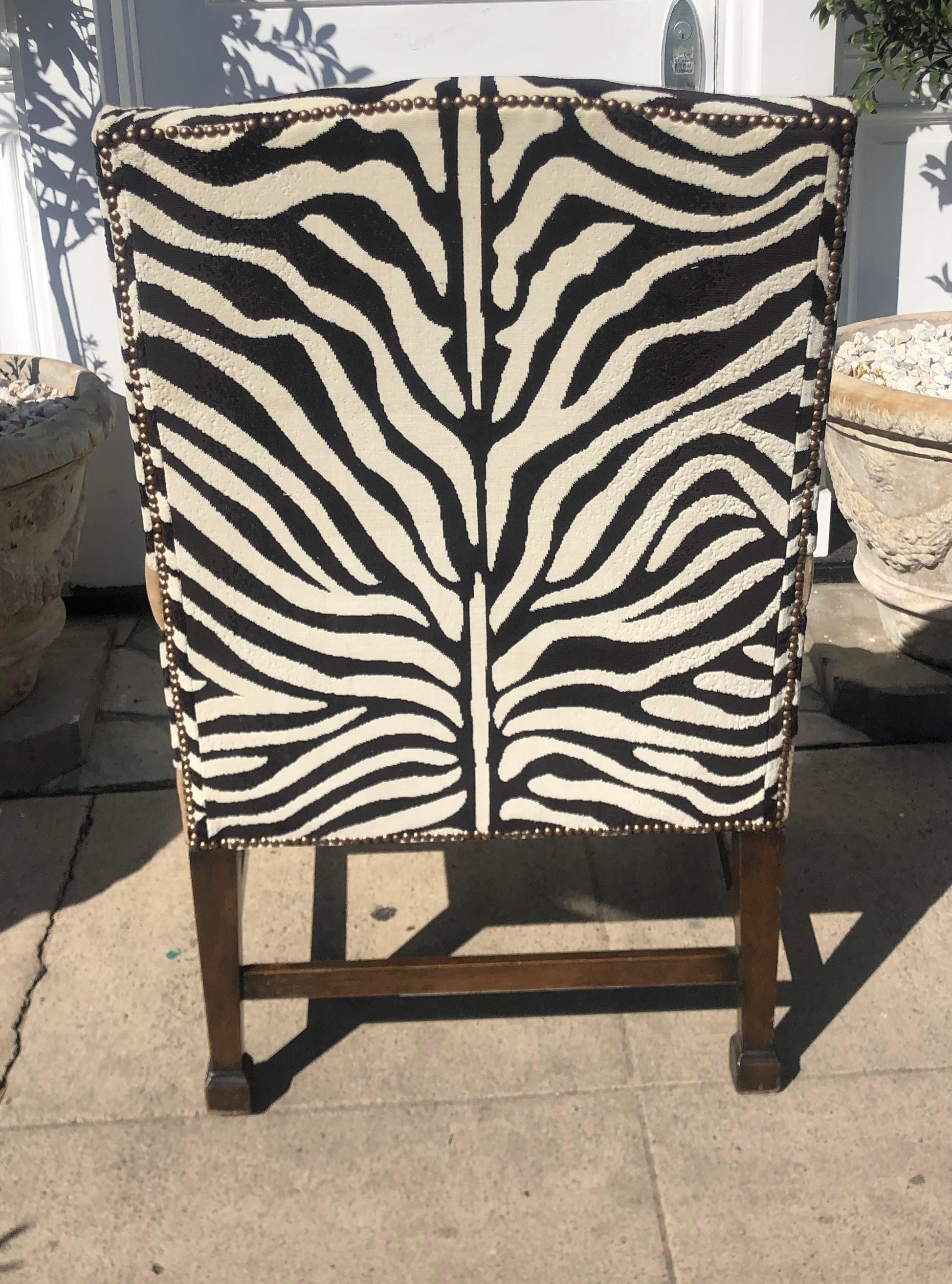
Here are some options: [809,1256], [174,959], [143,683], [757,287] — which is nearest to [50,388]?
[143,683]

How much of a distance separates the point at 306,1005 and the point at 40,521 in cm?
110

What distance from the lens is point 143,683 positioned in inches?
106

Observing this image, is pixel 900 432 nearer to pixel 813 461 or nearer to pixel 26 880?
pixel 813 461

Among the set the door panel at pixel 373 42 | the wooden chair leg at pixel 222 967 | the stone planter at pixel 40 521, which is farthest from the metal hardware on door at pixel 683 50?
the wooden chair leg at pixel 222 967

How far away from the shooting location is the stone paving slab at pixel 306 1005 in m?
1.60

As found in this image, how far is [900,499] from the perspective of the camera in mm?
2322

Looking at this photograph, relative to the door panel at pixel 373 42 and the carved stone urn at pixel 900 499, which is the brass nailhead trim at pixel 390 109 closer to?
the carved stone urn at pixel 900 499

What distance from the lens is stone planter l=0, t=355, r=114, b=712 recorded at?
7.20ft

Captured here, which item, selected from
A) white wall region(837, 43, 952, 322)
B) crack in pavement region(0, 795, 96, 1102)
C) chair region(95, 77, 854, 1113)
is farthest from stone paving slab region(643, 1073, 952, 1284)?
white wall region(837, 43, 952, 322)

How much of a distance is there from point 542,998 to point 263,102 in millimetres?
1233

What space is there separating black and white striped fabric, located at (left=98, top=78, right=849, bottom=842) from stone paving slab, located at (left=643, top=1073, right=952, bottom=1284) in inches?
16.7

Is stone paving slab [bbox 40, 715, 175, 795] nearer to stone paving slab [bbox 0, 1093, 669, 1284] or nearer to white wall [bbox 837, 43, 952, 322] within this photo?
stone paving slab [bbox 0, 1093, 669, 1284]

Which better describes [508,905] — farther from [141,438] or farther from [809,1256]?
[141,438]

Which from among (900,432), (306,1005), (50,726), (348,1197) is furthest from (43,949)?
(900,432)
